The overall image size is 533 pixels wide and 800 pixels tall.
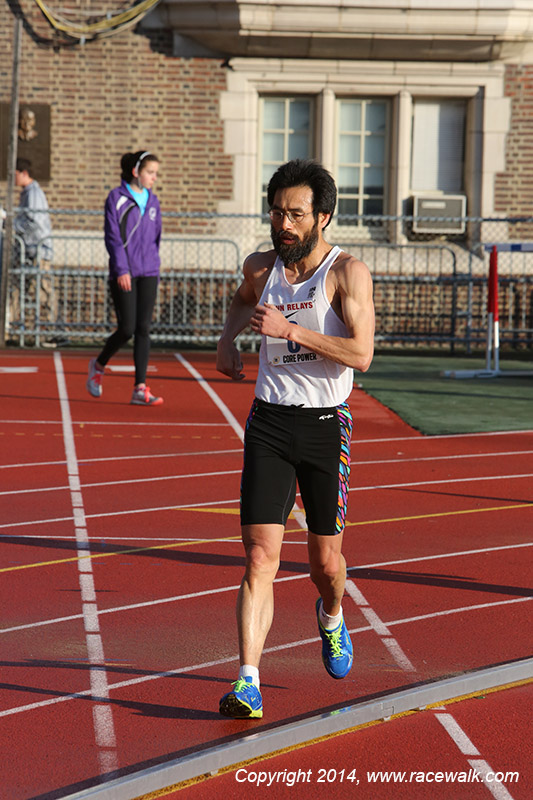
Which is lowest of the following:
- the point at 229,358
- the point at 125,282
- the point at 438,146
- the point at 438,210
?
the point at 229,358

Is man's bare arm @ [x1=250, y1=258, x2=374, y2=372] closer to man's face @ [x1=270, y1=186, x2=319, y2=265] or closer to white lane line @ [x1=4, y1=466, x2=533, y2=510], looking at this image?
man's face @ [x1=270, y1=186, x2=319, y2=265]

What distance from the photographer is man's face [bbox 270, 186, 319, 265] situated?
4.23m

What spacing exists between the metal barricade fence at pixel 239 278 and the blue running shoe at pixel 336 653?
12.7 meters

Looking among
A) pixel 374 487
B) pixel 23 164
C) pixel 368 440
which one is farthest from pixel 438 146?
pixel 374 487

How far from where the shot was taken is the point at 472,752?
12.3ft

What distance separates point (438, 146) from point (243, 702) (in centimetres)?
1549

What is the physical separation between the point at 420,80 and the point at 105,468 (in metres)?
11.2

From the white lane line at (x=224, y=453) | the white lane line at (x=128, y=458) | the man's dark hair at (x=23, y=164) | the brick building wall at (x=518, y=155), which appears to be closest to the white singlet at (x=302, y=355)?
the white lane line at (x=224, y=453)

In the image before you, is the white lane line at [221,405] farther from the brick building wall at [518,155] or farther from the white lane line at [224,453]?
the brick building wall at [518,155]

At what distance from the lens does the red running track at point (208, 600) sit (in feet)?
12.5

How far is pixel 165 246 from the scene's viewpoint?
701 inches

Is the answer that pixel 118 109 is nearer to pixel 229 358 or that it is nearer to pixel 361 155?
pixel 361 155

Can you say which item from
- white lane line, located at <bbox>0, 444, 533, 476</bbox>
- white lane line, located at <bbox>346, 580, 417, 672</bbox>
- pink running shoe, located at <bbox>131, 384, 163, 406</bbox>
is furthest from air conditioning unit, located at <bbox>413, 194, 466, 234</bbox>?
white lane line, located at <bbox>346, 580, 417, 672</bbox>

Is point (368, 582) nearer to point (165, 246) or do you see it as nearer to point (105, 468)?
point (105, 468)
